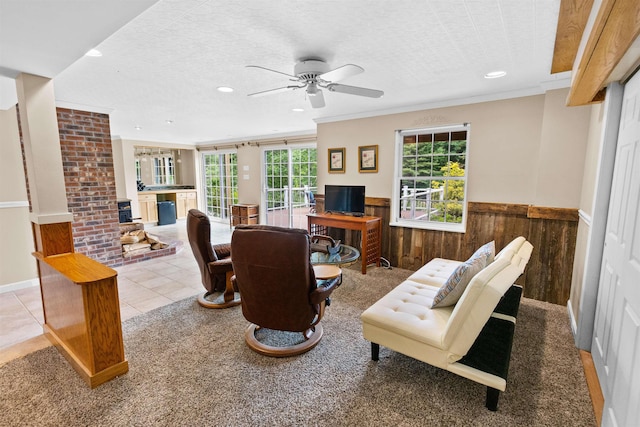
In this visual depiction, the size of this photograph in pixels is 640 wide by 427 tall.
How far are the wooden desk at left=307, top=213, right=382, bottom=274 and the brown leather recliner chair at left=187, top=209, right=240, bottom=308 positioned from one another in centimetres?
172

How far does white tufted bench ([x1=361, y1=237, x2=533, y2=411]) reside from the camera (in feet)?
5.36

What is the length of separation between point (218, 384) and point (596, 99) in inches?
136

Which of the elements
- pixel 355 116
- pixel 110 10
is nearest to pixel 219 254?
pixel 110 10

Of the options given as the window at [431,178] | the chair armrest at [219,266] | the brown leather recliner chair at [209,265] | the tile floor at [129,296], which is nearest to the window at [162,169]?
the tile floor at [129,296]

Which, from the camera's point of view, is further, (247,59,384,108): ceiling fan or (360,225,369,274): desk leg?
(360,225,369,274): desk leg

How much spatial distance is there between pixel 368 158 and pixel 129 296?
354 centimetres

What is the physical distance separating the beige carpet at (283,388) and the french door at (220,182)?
5687 mm

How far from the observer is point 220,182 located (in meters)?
8.24

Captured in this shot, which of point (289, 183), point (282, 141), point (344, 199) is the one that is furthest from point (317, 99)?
point (289, 183)

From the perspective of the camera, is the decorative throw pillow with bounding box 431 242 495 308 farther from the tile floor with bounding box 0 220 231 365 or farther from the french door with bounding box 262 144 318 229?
Answer: the french door with bounding box 262 144 318 229

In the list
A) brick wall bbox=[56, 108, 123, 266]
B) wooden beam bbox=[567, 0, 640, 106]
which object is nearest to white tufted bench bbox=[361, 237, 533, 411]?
wooden beam bbox=[567, 0, 640, 106]

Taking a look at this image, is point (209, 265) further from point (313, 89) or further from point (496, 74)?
point (496, 74)

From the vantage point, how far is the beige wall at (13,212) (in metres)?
3.41

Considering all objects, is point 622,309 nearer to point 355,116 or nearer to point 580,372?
point 580,372
